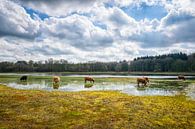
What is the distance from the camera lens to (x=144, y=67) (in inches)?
6732

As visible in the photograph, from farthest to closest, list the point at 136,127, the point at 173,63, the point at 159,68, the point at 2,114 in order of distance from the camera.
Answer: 1. the point at 159,68
2. the point at 173,63
3. the point at 2,114
4. the point at 136,127

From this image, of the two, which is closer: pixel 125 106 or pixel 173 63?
pixel 125 106

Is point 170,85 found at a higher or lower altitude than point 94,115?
higher

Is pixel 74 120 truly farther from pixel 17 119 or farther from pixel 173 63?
pixel 173 63

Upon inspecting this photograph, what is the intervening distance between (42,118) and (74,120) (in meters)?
2.30

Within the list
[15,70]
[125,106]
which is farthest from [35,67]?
[125,106]

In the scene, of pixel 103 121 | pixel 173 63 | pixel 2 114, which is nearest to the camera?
pixel 103 121

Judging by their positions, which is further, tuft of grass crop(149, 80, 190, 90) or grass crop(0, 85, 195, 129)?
tuft of grass crop(149, 80, 190, 90)

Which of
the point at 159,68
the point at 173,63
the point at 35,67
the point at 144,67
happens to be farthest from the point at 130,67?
the point at 35,67

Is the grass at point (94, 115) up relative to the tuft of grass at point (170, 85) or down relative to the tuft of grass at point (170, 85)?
down

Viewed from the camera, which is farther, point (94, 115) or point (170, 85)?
point (170, 85)

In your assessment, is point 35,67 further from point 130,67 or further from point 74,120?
point 74,120

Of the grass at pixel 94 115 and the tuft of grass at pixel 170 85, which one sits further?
the tuft of grass at pixel 170 85

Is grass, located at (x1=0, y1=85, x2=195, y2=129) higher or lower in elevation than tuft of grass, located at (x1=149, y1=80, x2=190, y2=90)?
lower
